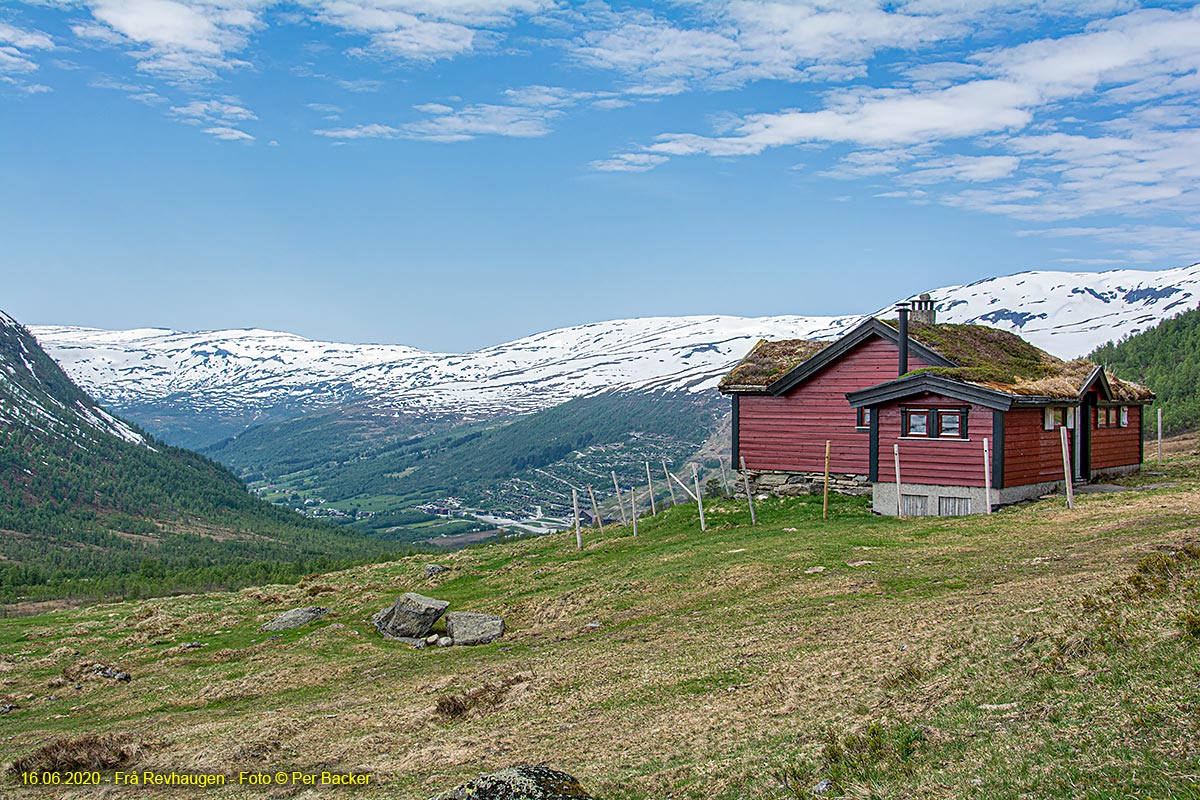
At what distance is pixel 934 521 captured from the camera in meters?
33.3

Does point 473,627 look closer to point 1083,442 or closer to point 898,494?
point 898,494

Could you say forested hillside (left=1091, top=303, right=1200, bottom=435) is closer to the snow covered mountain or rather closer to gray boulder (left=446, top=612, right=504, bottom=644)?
gray boulder (left=446, top=612, right=504, bottom=644)

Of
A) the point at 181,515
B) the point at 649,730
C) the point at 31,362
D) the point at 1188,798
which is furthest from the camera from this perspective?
the point at 31,362

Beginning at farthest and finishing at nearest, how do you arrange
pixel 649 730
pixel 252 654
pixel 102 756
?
pixel 252 654 < pixel 102 756 < pixel 649 730

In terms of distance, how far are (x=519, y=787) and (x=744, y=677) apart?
7.37 m

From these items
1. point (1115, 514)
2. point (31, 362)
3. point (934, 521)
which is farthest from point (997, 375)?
point (31, 362)

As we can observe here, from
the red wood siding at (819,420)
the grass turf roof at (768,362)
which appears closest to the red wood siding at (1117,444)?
the red wood siding at (819,420)

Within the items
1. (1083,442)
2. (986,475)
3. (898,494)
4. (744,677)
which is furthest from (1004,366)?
(744,677)

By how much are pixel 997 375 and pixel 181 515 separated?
130855mm

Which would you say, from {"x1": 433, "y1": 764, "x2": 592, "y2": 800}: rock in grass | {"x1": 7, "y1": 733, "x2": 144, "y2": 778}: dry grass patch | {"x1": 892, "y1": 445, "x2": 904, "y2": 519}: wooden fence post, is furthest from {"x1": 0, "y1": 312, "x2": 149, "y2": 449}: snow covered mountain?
{"x1": 433, "y1": 764, "x2": 592, "y2": 800}: rock in grass

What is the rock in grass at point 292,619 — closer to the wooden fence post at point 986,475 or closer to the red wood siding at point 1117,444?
the wooden fence post at point 986,475

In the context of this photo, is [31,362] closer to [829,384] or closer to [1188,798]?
[829,384]

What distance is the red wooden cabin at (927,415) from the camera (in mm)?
35781

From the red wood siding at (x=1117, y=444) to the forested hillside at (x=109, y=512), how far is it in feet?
158
